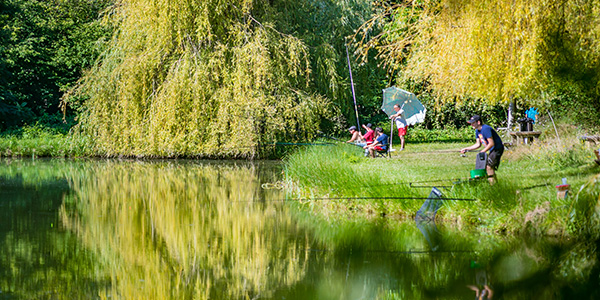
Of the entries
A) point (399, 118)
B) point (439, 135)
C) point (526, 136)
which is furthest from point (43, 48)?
point (526, 136)

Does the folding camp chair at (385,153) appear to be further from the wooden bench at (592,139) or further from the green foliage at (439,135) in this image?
the green foliage at (439,135)

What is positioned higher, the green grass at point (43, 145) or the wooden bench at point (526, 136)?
the wooden bench at point (526, 136)

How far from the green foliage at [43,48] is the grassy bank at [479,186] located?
17.2 meters

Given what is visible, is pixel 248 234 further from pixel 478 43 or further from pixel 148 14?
pixel 148 14

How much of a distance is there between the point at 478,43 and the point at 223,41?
487 inches

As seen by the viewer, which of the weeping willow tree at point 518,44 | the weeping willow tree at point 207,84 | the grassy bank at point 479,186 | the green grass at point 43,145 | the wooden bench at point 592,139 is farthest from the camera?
the green grass at point 43,145

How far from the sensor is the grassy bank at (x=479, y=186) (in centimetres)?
909

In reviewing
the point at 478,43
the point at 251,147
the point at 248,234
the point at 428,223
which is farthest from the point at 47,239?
the point at 251,147

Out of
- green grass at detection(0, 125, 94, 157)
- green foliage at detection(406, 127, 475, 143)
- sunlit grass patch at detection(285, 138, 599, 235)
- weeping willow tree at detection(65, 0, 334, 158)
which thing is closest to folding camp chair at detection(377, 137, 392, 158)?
sunlit grass patch at detection(285, 138, 599, 235)

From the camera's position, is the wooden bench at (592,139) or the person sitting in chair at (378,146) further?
the person sitting in chair at (378,146)

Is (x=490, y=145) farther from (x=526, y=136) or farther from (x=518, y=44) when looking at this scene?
(x=526, y=136)

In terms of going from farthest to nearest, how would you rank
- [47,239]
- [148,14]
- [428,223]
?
[148,14], [428,223], [47,239]

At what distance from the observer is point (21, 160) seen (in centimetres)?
2408

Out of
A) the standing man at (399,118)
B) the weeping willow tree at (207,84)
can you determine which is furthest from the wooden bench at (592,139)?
the weeping willow tree at (207,84)
